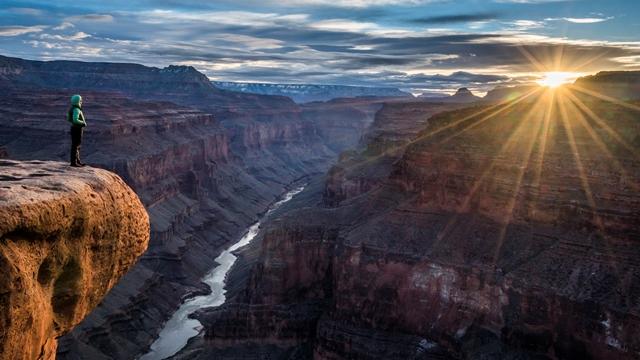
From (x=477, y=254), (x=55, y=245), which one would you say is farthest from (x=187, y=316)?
(x=55, y=245)

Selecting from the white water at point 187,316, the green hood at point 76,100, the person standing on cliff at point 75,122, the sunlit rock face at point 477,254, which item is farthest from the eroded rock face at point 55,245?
the white water at point 187,316

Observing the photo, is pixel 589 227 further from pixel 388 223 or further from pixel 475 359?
pixel 388 223

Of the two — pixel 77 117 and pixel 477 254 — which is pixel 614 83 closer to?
pixel 477 254

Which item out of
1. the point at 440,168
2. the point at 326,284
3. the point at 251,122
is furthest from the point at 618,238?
the point at 251,122

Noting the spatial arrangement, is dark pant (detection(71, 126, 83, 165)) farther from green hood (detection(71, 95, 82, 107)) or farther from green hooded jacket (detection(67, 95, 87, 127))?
green hood (detection(71, 95, 82, 107))

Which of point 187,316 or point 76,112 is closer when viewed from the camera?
point 76,112

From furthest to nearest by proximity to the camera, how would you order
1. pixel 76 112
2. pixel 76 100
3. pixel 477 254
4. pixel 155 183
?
pixel 155 183
pixel 477 254
pixel 76 112
pixel 76 100

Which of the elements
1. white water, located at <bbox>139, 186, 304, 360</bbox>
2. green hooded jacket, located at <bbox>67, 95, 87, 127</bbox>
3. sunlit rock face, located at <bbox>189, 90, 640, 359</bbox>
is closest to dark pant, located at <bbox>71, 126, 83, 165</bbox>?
green hooded jacket, located at <bbox>67, 95, 87, 127</bbox>

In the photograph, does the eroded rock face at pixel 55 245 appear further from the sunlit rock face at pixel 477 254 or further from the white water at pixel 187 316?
the white water at pixel 187 316
